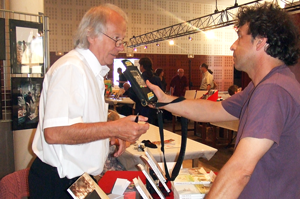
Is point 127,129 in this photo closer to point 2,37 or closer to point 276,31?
point 276,31

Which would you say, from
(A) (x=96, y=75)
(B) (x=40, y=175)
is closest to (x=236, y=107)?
(A) (x=96, y=75)

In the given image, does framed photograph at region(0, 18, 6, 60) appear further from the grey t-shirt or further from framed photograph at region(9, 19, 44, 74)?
the grey t-shirt

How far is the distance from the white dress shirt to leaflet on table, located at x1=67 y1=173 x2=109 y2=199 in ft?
1.08

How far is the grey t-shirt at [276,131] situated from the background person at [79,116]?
485mm

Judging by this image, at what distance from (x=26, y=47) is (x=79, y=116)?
1.71 m

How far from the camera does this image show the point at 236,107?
1561 millimetres

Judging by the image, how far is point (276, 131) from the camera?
0.93 m

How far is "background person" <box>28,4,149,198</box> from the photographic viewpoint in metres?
1.17

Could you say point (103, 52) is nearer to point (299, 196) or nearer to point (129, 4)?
point (299, 196)

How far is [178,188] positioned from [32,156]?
2144mm

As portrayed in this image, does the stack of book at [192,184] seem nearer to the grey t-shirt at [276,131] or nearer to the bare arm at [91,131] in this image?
the grey t-shirt at [276,131]

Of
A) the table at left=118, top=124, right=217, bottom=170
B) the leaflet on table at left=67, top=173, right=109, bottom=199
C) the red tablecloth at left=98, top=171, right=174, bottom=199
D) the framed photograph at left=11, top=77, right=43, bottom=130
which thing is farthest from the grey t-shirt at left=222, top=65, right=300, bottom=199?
the framed photograph at left=11, top=77, right=43, bottom=130

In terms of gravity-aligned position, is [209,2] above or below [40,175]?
above

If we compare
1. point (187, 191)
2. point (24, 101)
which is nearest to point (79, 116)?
point (187, 191)
